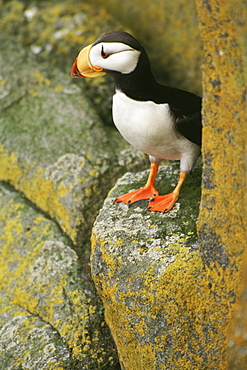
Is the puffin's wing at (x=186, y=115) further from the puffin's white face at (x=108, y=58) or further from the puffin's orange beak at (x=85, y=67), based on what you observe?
the puffin's orange beak at (x=85, y=67)

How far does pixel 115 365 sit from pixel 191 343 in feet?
2.81

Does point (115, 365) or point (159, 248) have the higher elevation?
point (159, 248)

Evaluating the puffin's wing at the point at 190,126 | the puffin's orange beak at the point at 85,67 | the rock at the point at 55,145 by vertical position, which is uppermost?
the puffin's orange beak at the point at 85,67

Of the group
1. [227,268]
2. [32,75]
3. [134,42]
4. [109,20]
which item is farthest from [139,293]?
[109,20]

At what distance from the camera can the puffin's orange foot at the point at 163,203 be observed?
2.75 meters

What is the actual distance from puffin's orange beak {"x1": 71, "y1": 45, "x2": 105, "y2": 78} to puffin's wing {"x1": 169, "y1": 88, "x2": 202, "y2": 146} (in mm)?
476

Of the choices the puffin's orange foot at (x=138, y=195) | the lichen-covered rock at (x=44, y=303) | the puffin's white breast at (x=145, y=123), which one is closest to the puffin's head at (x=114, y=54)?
the puffin's white breast at (x=145, y=123)

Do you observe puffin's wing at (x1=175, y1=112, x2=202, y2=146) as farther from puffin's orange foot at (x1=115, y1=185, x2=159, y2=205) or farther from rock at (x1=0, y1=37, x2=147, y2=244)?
rock at (x1=0, y1=37, x2=147, y2=244)

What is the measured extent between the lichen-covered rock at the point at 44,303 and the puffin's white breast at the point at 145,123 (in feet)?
3.86

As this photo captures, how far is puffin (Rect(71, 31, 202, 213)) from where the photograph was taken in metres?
2.52

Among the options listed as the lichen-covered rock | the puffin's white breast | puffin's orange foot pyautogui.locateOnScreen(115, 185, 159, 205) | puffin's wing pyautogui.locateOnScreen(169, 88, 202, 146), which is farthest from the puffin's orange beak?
the lichen-covered rock

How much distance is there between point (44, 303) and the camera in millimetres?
3193

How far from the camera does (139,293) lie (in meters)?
2.41

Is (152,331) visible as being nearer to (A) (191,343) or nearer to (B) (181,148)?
(A) (191,343)
